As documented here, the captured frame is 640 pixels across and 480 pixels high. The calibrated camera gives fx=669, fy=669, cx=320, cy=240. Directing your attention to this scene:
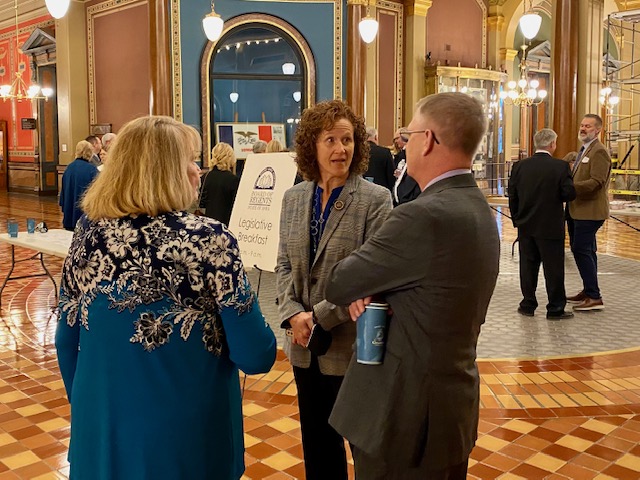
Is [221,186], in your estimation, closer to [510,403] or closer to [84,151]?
[84,151]

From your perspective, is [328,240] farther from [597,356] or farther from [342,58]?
[342,58]

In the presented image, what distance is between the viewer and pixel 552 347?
4703 millimetres

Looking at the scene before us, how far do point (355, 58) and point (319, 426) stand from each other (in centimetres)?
1127

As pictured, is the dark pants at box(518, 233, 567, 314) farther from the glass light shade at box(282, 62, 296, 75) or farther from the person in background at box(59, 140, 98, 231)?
the glass light shade at box(282, 62, 296, 75)

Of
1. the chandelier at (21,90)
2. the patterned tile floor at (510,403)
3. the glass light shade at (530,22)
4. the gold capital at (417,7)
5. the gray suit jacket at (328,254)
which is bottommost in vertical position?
the patterned tile floor at (510,403)

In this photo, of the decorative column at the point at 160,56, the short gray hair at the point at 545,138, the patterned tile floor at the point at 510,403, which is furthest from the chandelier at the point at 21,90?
the short gray hair at the point at 545,138

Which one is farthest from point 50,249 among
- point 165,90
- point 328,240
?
point 165,90

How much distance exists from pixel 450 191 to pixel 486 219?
0.11 metres

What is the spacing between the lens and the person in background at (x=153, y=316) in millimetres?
1620

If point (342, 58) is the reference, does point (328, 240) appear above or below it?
below

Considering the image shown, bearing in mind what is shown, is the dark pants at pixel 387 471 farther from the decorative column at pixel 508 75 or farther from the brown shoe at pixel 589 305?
the decorative column at pixel 508 75

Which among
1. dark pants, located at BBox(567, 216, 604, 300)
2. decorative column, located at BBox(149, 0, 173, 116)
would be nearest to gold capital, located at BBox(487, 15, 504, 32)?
decorative column, located at BBox(149, 0, 173, 116)

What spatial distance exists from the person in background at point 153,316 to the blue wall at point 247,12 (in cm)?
1112

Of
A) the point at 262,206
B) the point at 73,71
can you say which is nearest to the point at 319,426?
the point at 262,206
